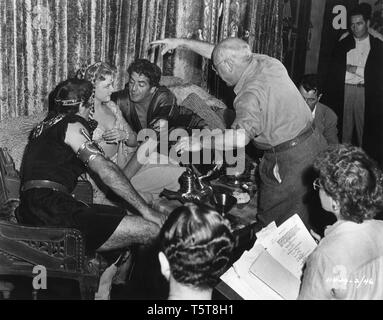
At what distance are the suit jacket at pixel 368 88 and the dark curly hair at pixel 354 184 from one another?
4.91m

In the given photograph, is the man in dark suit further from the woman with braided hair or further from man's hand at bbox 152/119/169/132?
the woman with braided hair

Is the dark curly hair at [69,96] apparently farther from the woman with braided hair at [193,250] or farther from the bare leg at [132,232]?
the woman with braided hair at [193,250]

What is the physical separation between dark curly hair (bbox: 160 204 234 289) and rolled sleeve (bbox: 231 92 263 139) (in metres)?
1.46

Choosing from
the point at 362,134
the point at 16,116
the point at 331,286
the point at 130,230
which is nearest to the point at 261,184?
the point at 130,230

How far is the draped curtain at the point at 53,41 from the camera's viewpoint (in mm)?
5000

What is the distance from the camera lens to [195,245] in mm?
1887

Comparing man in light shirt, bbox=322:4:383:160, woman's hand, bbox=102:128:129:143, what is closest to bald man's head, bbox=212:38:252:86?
woman's hand, bbox=102:128:129:143

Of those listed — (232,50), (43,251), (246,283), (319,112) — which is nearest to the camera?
(246,283)

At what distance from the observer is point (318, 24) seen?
825 centimetres

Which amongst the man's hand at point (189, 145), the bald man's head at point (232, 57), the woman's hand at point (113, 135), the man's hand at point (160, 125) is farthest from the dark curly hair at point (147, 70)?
the man's hand at point (189, 145)

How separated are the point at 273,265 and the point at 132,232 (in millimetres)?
1081

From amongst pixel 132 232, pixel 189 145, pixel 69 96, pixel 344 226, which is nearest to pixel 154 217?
pixel 132 232

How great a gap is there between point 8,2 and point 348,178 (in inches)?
155

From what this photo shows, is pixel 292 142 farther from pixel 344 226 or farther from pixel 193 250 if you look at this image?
pixel 193 250
